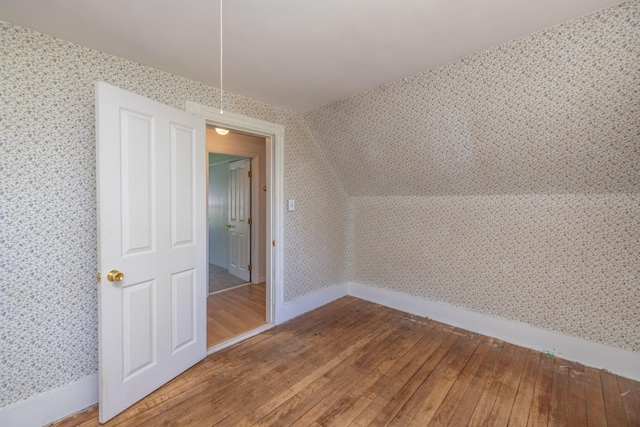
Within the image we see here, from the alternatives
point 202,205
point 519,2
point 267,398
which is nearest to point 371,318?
point 267,398

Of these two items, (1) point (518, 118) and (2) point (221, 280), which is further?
(2) point (221, 280)

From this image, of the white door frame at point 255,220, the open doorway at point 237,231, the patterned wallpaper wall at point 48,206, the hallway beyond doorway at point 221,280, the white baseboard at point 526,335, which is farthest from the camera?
the white door frame at point 255,220

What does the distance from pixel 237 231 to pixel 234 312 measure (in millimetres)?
1882

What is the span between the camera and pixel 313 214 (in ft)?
11.3

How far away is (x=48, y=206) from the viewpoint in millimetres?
1699

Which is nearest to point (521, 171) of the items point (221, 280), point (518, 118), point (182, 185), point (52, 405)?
point (518, 118)

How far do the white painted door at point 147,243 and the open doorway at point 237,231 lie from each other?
1062 millimetres

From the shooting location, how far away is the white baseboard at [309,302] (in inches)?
123

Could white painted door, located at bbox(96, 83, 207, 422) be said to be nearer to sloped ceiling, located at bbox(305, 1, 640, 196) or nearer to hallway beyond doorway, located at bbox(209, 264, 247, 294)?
sloped ceiling, located at bbox(305, 1, 640, 196)

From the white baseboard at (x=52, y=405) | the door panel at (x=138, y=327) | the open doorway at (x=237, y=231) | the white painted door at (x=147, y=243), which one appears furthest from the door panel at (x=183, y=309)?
the open doorway at (x=237, y=231)

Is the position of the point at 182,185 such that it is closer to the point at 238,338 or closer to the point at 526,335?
the point at 238,338

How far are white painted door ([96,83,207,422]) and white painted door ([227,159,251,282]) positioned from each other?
7.91 ft

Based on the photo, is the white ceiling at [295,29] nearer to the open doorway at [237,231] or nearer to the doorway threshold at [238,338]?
the open doorway at [237,231]

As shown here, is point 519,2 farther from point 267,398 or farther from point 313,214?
point 267,398
